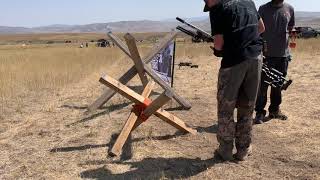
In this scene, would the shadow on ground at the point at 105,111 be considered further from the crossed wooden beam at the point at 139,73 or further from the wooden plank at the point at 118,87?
the wooden plank at the point at 118,87

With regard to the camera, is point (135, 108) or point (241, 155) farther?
point (135, 108)

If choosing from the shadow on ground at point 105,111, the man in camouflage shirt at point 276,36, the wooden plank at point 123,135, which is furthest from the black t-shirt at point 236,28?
the shadow on ground at point 105,111

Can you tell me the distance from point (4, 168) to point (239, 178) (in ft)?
9.36

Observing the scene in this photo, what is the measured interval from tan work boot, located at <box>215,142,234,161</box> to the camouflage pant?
5 cm

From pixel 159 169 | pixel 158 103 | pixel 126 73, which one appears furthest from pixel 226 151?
pixel 126 73

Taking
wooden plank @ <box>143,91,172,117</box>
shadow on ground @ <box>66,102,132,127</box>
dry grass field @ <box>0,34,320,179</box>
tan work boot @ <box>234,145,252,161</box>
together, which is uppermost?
wooden plank @ <box>143,91,172,117</box>

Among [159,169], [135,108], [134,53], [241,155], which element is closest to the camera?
[159,169]

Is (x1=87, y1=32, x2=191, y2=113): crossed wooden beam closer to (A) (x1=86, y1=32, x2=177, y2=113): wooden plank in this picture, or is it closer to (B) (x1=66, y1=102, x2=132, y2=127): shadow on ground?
(A) (x1=86, y1=32, x2=177, y2=113): wooden plank

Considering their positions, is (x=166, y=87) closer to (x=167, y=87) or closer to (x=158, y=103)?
(x=167, y=87)

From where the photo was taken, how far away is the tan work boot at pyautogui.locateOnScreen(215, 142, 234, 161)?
240 inches

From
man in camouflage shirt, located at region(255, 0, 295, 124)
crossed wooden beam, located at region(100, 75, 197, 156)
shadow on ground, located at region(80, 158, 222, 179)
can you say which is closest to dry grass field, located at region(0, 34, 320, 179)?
shadow on ground, located at region(80, 158, 222, 179)

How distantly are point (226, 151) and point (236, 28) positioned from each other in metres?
1.44

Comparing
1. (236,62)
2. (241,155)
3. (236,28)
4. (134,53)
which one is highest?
(236,28)

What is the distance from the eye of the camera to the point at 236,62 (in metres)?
5.79
